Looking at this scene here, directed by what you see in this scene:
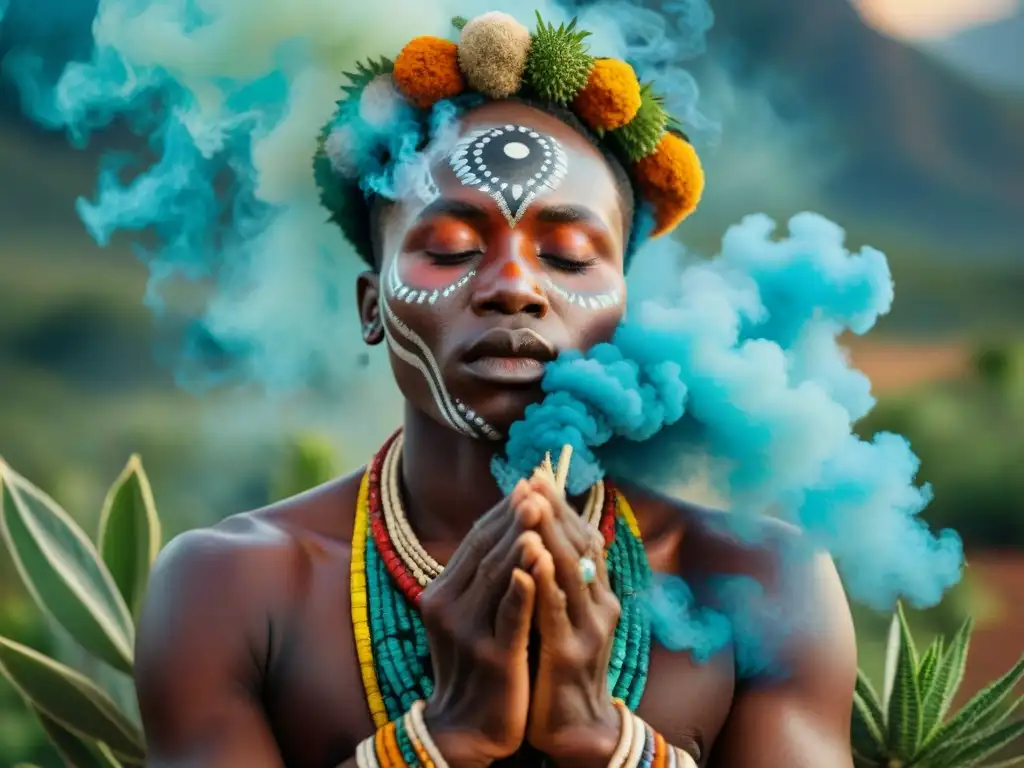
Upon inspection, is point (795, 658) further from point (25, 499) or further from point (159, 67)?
Result: point (25, 499)

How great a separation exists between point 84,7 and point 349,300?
1.68m

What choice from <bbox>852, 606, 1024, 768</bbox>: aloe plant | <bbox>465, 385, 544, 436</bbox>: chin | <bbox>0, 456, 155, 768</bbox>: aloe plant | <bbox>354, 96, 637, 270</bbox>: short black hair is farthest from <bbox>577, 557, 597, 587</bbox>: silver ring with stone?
<bbox>0, 456, 155, 768</bbox>: aloe plant

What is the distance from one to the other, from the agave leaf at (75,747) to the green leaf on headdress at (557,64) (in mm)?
2442

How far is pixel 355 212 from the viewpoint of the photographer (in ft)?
9.06

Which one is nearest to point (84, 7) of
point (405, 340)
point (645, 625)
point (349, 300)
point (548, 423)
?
point (349, 300)

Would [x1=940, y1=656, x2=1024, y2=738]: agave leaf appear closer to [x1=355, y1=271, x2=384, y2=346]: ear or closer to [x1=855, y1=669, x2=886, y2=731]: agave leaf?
[x1=855, y1=669, x2=886, y2=731]: agave leaf

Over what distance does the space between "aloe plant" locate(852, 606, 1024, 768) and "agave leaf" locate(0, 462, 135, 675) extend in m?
2.23

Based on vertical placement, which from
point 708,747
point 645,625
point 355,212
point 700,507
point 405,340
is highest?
point 355,212

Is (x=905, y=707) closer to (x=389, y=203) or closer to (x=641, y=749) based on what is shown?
(x=641, y=749)

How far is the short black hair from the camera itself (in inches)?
101

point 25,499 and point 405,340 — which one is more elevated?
point 405,340

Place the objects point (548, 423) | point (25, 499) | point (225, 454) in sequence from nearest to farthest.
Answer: point (548, 423)
point (25, 499)
point (225, 454)

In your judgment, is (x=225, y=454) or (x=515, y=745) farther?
(x=225, y=454)

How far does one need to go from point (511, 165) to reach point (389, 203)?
1.06 ft
